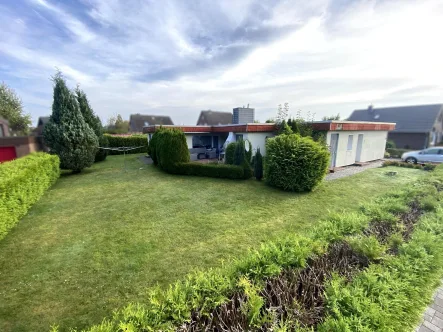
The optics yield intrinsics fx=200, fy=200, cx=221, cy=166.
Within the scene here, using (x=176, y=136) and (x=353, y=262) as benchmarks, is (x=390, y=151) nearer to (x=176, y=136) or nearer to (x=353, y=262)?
(x=176, y=136)

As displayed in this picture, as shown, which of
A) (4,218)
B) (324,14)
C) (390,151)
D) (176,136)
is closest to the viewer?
(4,218)

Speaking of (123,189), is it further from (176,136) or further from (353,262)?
(353,262)

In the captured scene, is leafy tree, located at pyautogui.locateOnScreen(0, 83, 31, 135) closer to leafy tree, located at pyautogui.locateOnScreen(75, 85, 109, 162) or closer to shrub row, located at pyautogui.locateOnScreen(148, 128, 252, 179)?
leafy tree, located at pyautogui.locateOnScreen(75, 85, 109, 162)

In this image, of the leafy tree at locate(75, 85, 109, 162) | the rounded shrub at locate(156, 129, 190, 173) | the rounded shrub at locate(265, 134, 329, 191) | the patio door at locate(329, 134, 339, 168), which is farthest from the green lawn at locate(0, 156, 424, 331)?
the leafy tree at locate(75, 85, 109, 162)

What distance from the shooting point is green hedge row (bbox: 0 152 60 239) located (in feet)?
14.9

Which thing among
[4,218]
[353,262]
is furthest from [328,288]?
[4,218]

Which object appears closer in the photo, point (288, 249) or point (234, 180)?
point (288, 249)

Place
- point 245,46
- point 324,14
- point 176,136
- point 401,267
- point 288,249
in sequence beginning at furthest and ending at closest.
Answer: point 176,136 → point 245,46 → point 324,14 → point 288,249 → point 401,267

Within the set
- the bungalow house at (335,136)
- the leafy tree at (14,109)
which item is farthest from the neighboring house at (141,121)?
the bungalow house at (335,136)

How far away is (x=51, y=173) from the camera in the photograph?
8852mm

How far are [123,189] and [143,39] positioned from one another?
256 inches

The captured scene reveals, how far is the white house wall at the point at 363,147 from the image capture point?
43.4 ft

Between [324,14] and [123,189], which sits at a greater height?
[324,14]

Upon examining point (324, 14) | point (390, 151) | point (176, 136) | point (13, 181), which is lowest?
point (390, 151)
